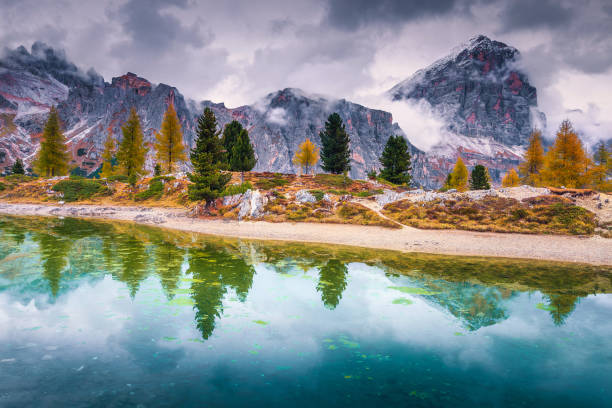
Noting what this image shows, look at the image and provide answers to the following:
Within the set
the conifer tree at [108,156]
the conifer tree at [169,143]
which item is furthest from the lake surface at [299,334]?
the conifer tree at [108,156]

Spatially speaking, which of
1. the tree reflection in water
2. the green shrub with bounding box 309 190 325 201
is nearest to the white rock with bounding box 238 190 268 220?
the green shrub with bounding box 309 190 325 201

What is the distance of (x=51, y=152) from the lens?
5816 centimetres

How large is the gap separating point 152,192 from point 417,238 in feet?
136

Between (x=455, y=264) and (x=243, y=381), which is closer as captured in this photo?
(x=243, y=381)

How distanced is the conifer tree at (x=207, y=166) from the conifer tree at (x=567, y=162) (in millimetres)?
45148

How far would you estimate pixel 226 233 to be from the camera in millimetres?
26984

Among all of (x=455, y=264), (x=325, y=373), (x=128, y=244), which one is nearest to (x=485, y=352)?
(x=325, y=373)

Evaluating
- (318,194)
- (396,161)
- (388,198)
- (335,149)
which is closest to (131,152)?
(318,194)

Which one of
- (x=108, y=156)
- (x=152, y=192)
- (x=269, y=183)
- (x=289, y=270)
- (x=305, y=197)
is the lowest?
(x=289, y=270)

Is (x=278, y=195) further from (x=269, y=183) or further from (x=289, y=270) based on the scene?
(x=289, y=270)

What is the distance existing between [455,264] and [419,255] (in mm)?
2707

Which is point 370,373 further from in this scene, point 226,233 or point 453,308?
point 226,233

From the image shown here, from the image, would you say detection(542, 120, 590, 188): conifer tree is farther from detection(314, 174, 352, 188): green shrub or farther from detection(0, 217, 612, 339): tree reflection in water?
detection(0, 217, 612, 339): tree reflection in water

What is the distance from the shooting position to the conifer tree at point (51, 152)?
57094 mm
